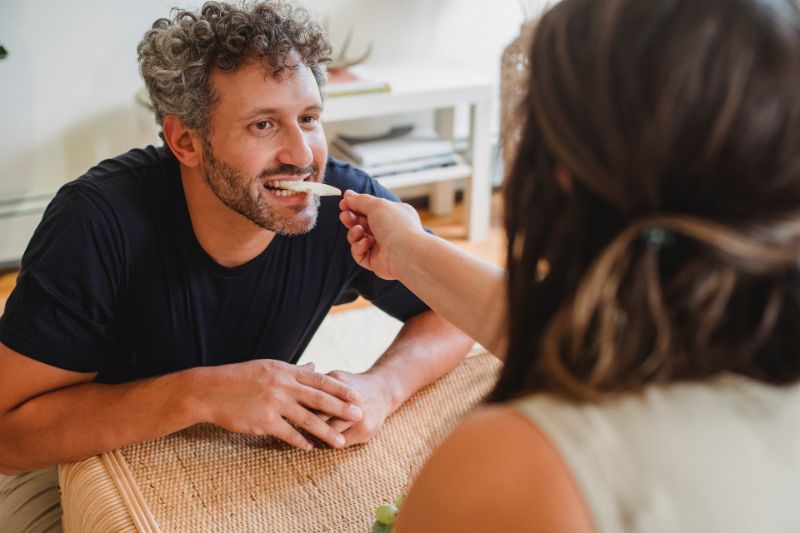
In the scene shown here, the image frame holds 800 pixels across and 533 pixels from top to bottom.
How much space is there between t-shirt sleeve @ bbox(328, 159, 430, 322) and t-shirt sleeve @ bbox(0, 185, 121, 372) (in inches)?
16.9

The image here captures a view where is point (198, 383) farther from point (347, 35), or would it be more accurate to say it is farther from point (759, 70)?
point (347, 35)

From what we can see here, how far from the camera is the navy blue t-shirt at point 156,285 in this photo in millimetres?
1187

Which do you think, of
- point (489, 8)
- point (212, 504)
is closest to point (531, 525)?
point (212, 504)

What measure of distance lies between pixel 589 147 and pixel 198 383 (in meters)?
0.72

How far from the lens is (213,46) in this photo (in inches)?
52.8

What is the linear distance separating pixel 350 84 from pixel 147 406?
1840 mm

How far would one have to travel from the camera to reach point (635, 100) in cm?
55

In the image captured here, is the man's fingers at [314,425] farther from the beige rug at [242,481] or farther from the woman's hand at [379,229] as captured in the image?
the woman's hand at [379,229]

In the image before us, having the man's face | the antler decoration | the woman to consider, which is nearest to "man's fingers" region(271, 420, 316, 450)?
the man's face

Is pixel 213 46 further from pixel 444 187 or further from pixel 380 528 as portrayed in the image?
pixel 444 187

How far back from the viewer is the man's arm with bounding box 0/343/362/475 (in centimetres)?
109

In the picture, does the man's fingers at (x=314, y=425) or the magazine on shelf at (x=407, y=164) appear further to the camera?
the magazine on shelf at (x=407, y=164)

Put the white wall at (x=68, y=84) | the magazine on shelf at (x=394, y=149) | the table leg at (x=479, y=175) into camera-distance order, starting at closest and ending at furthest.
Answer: the white wall at (x=68, y=84)
the magazine on shelf at (x=394, y=149)
the table leg at (x=479, y=175)

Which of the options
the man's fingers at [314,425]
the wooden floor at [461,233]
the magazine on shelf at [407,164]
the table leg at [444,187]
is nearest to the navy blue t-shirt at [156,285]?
the man's fingers at [314,425]
